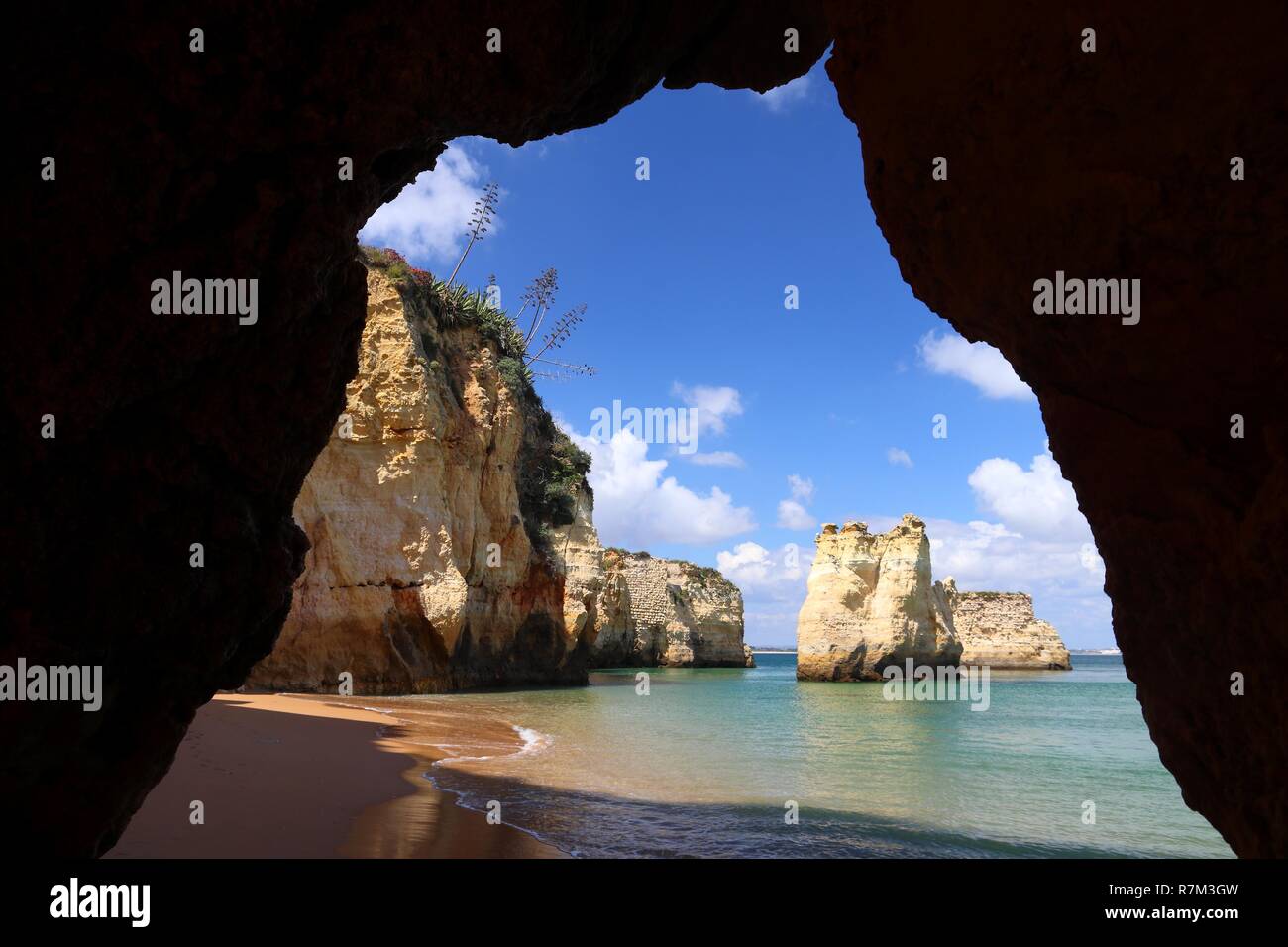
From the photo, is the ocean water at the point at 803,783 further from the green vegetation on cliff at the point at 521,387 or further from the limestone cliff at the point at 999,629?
the limestone cliff at the point at 999,629

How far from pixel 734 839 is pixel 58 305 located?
6.65 m

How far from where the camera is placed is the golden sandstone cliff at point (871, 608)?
39938 mm

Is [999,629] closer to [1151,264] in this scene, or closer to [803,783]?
[803,783]

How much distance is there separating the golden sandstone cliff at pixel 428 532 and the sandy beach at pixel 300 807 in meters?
10.6

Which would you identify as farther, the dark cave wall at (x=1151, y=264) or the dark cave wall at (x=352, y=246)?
the dark cave wall at (x=352, y=246)

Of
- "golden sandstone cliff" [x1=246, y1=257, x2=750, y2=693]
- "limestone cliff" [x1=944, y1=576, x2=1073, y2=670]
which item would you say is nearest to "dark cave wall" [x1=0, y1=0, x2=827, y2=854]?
"golden sandstone cliff" [x1=246, y1=257, x2=750, y2=693]

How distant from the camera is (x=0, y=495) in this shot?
3.07m

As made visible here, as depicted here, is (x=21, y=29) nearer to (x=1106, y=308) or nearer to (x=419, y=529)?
(x=1106, y=308)

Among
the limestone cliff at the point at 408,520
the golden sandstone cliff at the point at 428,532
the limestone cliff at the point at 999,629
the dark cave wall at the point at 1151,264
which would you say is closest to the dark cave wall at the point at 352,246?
the dark cave wall at the point at 1151,264

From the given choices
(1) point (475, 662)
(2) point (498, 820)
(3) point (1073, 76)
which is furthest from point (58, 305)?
(1) point (475, 662)

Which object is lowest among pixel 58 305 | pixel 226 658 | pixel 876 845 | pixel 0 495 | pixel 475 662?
pixel 475 662

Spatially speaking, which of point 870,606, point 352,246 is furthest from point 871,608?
point 352,246

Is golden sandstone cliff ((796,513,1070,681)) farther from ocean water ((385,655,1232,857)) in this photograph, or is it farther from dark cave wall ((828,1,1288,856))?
dark cave wall ((828,1,1288,856))

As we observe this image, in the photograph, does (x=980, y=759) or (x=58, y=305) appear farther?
(x=980, y=759)
